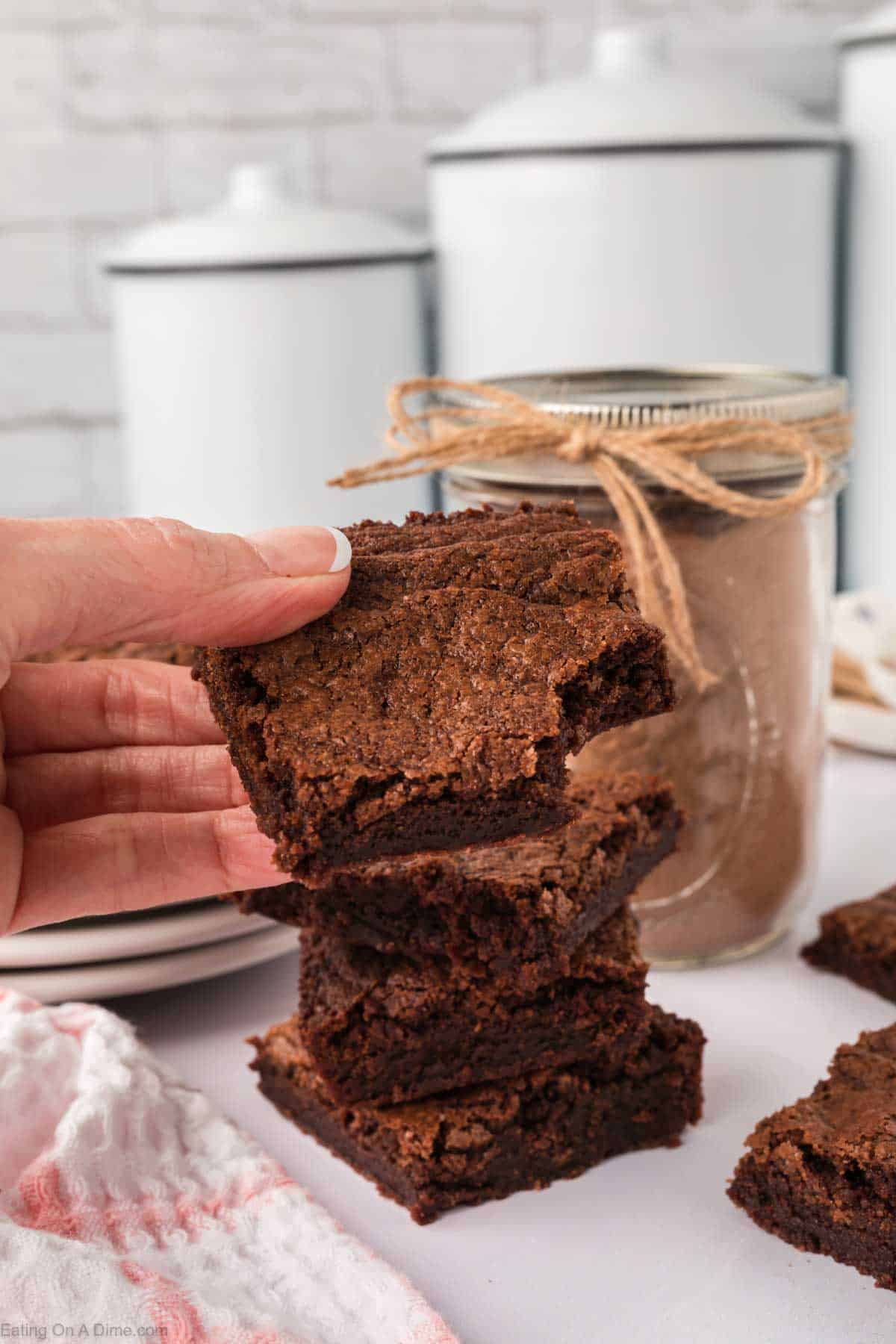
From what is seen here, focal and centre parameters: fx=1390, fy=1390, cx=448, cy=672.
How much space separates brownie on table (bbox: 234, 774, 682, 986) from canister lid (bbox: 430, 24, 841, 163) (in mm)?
1248

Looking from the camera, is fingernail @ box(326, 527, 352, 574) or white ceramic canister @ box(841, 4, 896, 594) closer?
fingernail @ box(326, 527, 352, 574)

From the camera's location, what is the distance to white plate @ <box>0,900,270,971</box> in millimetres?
909

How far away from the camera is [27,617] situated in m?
0.69

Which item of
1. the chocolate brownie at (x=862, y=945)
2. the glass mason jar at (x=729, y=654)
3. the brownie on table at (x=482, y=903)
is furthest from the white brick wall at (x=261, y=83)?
the brownie on table at (x=482, y=903)

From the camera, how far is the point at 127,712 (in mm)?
952

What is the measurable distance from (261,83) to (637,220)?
2.41 ft

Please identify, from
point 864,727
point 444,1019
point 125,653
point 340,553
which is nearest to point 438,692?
point 340,553

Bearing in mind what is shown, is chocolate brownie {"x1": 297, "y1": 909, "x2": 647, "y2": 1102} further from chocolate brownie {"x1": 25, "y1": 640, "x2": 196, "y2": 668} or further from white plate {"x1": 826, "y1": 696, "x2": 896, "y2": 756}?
white plate {"x1": 826, "y1": 696, "x2": 896, "y2": 756}

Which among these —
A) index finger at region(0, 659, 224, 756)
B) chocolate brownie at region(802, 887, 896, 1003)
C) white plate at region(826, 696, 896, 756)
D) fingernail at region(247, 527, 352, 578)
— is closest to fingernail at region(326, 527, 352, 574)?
fingernail at region(247, 527, 352, 578)

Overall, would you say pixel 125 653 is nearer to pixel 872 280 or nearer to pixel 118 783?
pixel 118 783

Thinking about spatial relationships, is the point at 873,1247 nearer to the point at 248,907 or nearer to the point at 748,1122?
the point at 748,1122

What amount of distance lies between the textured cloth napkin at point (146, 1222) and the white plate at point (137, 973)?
0.06 feet

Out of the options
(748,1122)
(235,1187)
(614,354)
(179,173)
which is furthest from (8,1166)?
(179,173)

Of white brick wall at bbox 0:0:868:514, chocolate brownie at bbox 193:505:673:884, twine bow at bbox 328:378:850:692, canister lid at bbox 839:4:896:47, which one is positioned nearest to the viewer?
chocolate brownie at bbox 193:505:673:884
